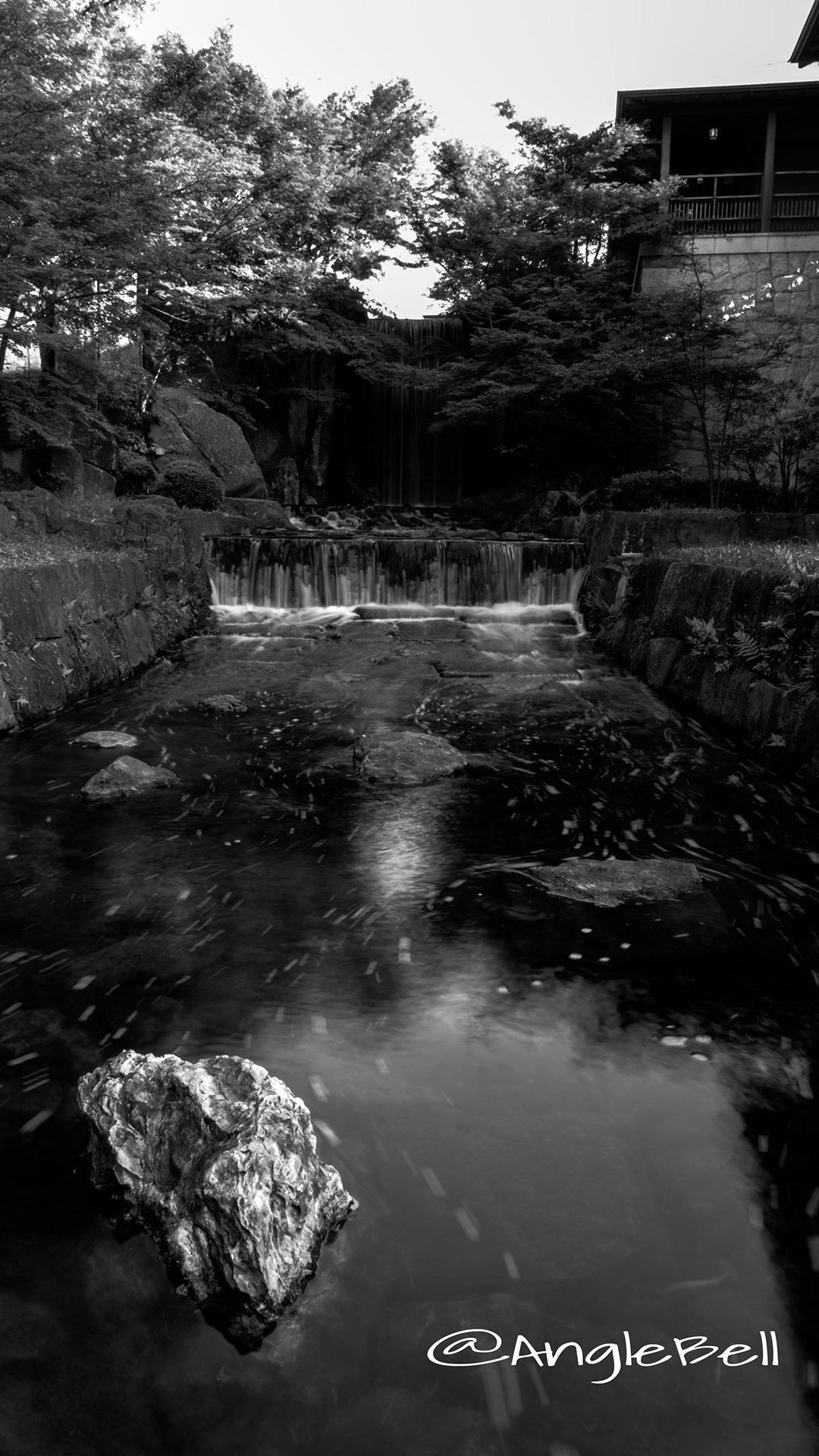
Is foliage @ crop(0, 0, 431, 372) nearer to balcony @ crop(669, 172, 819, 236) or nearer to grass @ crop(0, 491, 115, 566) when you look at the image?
grass @ crop(0, 491, 115, 566)

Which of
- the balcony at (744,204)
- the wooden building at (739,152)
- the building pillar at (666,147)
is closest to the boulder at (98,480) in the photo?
the balcony at (744,204)

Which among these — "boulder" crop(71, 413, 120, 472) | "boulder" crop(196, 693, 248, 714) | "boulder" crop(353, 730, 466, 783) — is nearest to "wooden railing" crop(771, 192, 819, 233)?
"boulder" crop(71, 413, 120, 472)

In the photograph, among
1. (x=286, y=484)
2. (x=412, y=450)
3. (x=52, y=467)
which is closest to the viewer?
(x=52, y=467)

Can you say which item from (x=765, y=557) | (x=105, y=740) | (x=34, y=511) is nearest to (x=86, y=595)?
(x=105, y=740)

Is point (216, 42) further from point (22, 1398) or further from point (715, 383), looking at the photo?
point (22, 1398)

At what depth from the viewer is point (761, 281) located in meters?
21.6

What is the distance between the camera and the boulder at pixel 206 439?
1903cm

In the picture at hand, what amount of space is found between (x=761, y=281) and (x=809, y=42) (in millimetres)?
6264

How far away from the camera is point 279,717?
881 cm

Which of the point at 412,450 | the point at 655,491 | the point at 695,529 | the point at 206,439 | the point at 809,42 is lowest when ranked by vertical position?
the point at 695,529

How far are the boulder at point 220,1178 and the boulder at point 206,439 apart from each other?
17.7 meters

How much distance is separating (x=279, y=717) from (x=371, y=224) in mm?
19635

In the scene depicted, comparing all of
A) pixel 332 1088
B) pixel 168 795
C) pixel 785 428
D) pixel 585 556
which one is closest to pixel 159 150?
pixel 585 556

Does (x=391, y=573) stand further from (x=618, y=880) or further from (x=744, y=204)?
(x=744, y=204)
